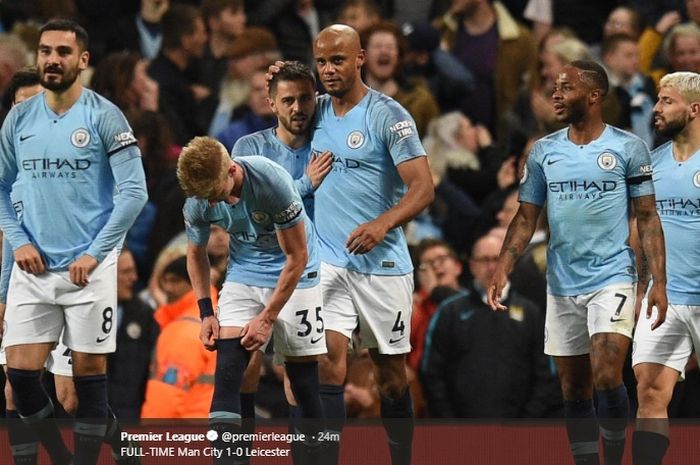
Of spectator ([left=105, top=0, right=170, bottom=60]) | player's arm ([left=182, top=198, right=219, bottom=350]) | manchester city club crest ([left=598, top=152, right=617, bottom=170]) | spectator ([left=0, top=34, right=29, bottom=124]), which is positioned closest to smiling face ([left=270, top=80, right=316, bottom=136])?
player's arm ([left=182, top=198, right=219, bottom=350])

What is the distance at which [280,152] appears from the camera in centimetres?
1000

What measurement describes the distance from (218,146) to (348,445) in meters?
1.93

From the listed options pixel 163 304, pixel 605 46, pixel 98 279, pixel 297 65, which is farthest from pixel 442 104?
pixel 98 279

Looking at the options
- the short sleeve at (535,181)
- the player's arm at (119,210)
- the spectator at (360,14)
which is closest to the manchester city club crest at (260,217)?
the player's arm at (119,210)

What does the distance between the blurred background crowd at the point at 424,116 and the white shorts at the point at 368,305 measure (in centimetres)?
123

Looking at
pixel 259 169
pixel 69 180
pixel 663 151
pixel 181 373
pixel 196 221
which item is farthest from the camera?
pixel 181 373

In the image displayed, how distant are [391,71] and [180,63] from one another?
1.89 meters

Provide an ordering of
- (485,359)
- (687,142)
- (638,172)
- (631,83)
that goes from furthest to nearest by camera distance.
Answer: (631,83) → (485,359) → (687,142) → (638,172)

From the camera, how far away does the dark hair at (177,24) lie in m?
14.0

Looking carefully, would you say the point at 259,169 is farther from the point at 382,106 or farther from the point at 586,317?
the point at 586,317

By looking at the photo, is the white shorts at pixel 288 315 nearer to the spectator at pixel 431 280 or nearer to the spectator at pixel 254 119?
the spectator at pixel 431 280

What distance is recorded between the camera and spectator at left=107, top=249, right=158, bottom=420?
1141 cm

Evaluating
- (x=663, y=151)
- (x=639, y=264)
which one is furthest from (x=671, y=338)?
(x=663, y=151)

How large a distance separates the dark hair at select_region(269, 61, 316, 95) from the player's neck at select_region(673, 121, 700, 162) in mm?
2072
